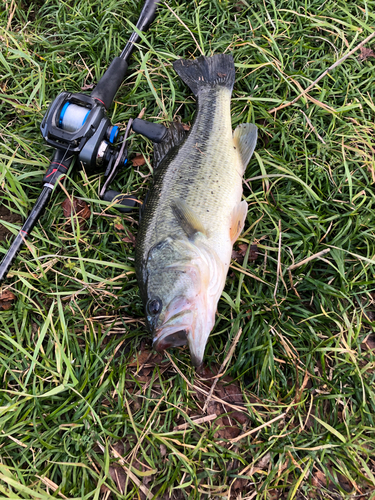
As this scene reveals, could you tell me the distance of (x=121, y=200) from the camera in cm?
297

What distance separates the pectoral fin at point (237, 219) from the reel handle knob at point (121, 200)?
3.20 ft

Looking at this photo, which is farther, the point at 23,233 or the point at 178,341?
the point at 23,233

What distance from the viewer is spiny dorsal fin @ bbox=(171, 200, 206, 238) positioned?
2475 millimetres

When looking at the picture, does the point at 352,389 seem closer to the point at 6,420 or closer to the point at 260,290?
the point at 260,290

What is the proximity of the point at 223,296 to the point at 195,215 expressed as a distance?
2.54ft

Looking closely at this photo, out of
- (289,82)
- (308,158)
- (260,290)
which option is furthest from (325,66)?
(260,290)

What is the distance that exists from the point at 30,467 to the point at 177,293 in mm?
1908

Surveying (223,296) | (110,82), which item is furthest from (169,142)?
(223,296)

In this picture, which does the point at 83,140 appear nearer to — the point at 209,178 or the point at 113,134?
the point at 113,134

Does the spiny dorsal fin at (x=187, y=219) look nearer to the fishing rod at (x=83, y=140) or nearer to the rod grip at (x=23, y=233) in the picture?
the fishing rod at (x=83, y=140)

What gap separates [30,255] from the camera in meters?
3.04

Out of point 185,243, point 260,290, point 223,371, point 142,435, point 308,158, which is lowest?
point 142,435

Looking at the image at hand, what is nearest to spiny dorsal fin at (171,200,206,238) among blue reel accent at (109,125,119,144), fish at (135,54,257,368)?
fish at (135,54,257,368)

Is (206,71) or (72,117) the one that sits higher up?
(206,71)
